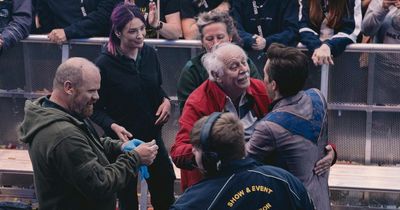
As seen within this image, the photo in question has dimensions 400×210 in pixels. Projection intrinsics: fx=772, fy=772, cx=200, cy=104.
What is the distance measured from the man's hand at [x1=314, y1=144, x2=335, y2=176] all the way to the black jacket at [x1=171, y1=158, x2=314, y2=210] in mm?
787

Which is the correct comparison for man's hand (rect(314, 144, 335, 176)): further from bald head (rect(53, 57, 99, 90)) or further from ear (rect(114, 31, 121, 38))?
ear (rect(114, 31, 121, 38))

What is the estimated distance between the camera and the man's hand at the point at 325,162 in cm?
442

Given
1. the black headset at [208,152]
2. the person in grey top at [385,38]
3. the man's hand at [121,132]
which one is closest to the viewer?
the black headset at [208,152]

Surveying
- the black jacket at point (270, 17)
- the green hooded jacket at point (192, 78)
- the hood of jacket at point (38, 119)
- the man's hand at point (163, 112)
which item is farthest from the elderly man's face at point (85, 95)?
the black jacket at point (270, 17)

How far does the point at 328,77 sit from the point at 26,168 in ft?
8.95

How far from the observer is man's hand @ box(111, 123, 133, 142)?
5.47m

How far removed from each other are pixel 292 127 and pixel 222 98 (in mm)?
624

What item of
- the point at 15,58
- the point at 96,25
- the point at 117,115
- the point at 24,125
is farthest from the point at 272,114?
the point at 15,58

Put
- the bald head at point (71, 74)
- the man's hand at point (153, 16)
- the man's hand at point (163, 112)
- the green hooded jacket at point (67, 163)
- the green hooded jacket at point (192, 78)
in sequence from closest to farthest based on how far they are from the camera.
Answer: the green hooded jacket at point (67, 163) → the bald head at point (71, 74) → the green hooded jacket at point (192, 78) → the man's hand at point (163, 112) → the man's hand at point (153, 16)

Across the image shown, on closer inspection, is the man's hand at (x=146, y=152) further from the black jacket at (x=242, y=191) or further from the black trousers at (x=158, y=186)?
the black trousers at (x=158, y=186)

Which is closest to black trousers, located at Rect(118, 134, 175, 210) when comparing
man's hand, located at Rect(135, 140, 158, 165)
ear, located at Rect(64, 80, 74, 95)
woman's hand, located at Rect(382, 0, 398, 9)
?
man's hand, located at Rect(135, 140, 158, 165)

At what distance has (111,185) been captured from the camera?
14.1ft

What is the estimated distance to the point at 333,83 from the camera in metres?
6.32

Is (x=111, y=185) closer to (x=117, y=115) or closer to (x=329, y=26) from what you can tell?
(x=117, y=115)
